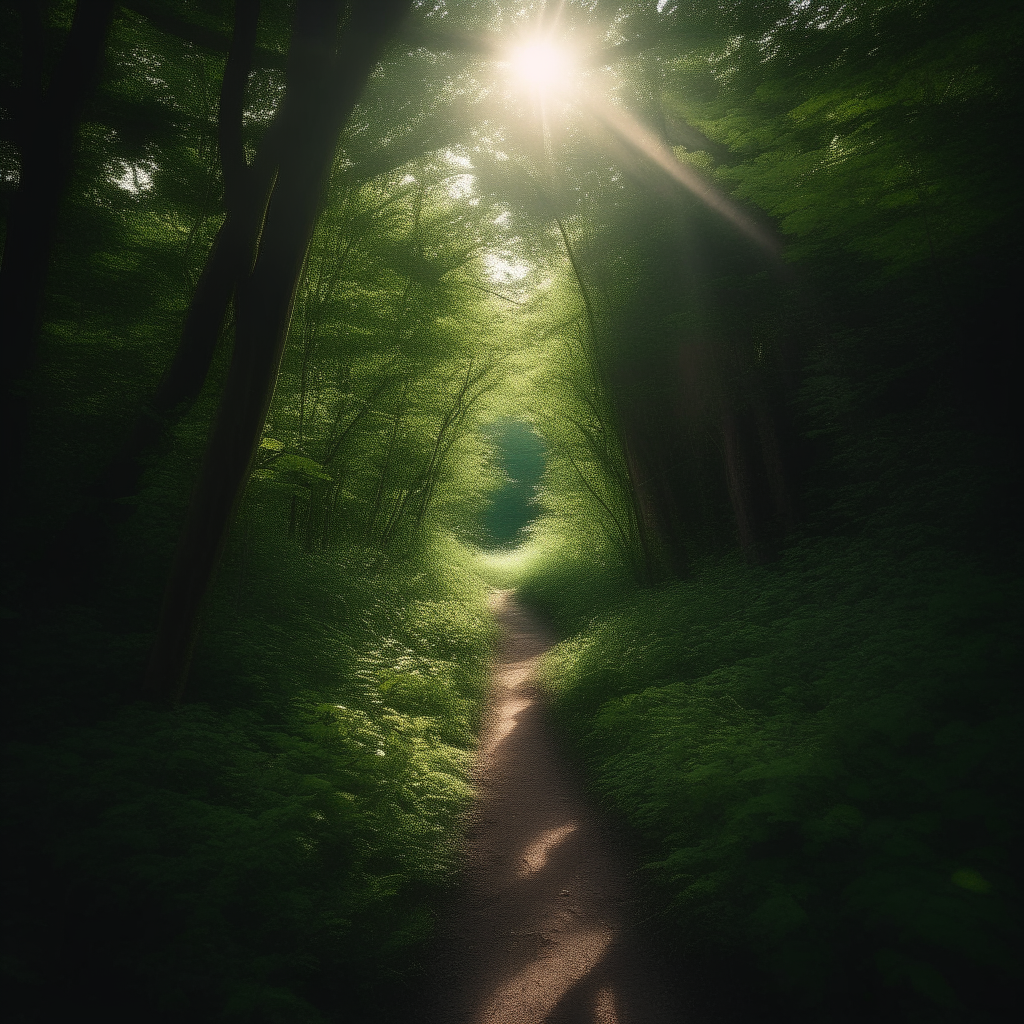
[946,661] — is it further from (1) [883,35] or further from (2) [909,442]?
(1) [883,35]

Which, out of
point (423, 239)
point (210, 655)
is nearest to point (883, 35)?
point (423, 239)

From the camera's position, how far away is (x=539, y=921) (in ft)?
9.64

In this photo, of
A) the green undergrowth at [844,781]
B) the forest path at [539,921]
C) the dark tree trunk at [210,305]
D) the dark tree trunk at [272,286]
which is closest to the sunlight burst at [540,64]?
the dark tree trunk at [272,286]

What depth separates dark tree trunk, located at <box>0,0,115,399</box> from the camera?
12.7 feet

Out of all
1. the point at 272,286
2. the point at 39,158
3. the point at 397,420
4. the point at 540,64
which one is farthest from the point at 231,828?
the point at 397,420

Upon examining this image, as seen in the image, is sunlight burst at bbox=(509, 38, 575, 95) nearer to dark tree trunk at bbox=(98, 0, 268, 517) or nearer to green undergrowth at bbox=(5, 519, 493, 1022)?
dark tree trunk at bbox=(98, 0, 268, 517)

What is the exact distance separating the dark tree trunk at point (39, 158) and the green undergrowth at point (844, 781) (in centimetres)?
567

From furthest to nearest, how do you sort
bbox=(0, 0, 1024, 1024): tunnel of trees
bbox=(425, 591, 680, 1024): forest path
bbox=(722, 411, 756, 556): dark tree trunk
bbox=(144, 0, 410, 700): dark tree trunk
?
bbox=(722, 411, 756, 556): dark tree trunk
bbox=(144, 0, 410, 700): dark tree trunk
bbox=(425, 591, 680, 1024): forest path
bbox=(0, 0, 1024, 1024): tunnel of trees

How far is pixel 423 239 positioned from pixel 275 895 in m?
7.19

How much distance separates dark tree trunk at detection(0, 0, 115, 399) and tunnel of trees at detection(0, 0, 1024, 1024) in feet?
0.10

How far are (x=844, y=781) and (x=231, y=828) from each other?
10.5ft

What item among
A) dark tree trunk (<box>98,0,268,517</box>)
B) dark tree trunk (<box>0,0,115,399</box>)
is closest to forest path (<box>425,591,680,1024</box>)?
dark tree trunk (<box>98,0,268,517</box>)

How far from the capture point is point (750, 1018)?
2205mm

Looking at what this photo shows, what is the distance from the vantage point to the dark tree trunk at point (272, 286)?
317 centimetres
